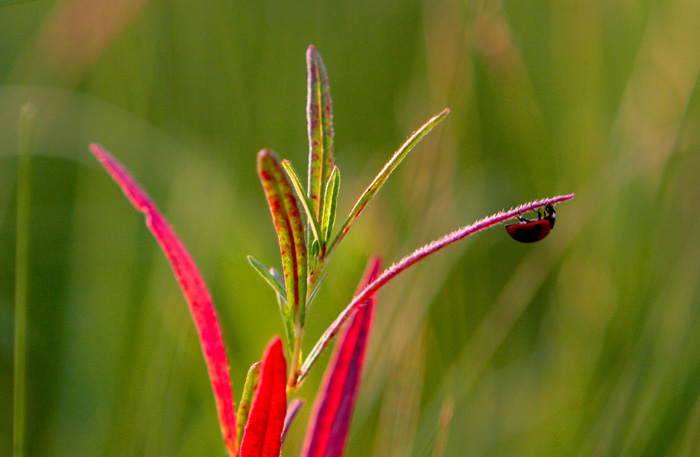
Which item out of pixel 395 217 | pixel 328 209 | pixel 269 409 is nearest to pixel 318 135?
pixel 328 209

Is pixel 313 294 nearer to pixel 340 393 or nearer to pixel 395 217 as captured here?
pixel 340 393

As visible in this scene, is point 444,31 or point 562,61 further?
point 562,61

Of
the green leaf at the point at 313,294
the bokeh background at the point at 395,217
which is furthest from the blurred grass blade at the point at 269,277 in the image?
the bokeh background at the point at 395,217

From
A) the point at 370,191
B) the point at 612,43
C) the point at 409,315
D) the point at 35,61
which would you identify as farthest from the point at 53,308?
the point at 612,43

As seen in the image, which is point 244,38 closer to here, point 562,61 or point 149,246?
point 149,246

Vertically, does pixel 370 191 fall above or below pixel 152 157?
below

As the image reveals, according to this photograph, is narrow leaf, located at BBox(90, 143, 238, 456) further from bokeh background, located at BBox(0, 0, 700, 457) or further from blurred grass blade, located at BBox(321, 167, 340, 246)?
bokeh background, located at BBox(0, 0, 700, 457)

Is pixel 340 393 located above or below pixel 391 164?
below
